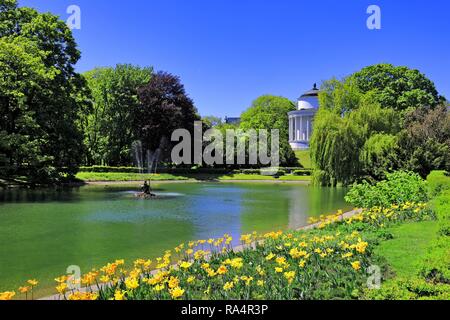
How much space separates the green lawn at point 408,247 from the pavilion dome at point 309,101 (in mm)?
69651

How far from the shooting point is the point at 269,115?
76750 mm

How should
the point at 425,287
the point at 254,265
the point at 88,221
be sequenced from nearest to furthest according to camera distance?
the point at 425,287
the point at 254,265
the point at 88,221

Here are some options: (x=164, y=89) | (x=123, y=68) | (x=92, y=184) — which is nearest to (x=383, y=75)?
(x=164, y=89)

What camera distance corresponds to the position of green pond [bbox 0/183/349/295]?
29.6 feet

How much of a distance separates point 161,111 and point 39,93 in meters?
20.1

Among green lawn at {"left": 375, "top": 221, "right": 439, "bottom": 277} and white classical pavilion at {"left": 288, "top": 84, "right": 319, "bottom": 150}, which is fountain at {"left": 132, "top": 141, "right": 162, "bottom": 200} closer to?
white classical pavilion at {"left": 288, "top": 84, "right": 319, "bottom": 150}

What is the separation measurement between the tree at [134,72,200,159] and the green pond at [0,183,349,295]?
85.6ft

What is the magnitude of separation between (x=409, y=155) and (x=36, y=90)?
80.0ft

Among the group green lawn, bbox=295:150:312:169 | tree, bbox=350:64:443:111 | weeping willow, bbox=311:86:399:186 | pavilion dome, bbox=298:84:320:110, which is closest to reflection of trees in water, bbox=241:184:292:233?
weeping willow, bbox=311:86:399:186

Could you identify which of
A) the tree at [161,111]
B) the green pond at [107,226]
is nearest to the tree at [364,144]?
the green pond at [107,226]

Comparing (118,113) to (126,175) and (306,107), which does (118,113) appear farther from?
(306,107)

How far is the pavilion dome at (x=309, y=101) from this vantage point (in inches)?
3125

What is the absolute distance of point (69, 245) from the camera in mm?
10633
